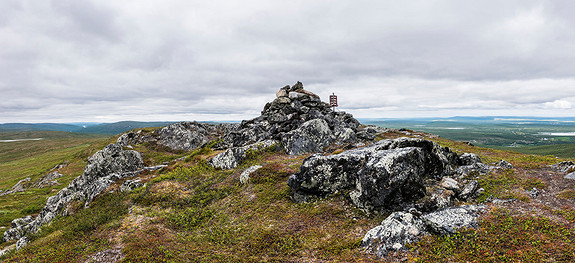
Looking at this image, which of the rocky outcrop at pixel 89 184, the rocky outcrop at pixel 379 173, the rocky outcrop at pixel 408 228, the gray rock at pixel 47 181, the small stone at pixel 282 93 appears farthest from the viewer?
the gray rock at pixel 47 181

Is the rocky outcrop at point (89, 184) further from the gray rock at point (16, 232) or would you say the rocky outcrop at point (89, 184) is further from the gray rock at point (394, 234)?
the gray rock at point (394, 234)

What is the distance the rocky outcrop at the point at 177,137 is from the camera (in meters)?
71.6

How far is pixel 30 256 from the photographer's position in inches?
690

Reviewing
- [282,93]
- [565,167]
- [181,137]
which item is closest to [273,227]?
[565,167]

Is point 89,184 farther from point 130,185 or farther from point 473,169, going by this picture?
point 473,169

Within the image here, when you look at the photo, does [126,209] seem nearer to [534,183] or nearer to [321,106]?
[534,183]

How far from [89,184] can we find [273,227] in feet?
125

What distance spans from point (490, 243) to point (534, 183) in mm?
13291

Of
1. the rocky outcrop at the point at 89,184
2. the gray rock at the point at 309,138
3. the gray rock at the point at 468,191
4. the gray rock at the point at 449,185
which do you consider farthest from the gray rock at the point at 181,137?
the gray rock at the point at 468,191

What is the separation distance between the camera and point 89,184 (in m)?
39.0

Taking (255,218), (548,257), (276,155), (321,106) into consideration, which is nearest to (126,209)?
(255,218)

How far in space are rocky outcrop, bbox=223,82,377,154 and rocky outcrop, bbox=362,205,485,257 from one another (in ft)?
79.6

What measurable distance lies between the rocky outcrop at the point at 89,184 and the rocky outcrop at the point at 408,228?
32.5 m

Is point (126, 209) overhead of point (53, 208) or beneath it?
overhead
